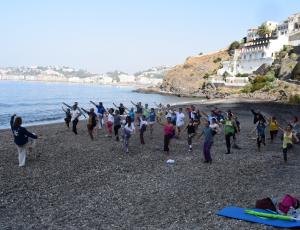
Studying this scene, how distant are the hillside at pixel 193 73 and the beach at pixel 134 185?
9891 cm

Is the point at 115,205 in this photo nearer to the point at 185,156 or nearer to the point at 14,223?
the point at 14,223

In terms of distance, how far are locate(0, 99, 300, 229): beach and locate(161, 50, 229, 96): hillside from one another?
325ft

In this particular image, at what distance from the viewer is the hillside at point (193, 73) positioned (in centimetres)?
12356

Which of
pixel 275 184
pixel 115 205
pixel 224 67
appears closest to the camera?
pixel 115 205

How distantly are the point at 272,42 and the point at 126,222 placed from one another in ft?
323

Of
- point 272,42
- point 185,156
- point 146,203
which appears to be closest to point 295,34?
point 272,42

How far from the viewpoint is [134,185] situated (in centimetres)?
1231

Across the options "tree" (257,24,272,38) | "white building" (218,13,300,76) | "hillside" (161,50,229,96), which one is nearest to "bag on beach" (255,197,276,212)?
"white building" (218,13,300,76)

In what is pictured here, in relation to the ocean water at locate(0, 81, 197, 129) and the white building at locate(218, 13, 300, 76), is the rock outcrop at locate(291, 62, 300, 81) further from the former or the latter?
the white building at locate(218, 13, 300, 76)

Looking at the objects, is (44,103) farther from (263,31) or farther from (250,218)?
(263,31)

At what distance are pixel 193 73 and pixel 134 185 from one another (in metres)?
124

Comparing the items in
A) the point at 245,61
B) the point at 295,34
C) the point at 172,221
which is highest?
the point at 295,34

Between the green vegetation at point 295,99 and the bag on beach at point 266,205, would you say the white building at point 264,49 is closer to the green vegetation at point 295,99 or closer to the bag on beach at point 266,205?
the green vegetation at point 295,99

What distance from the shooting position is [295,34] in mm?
103250
